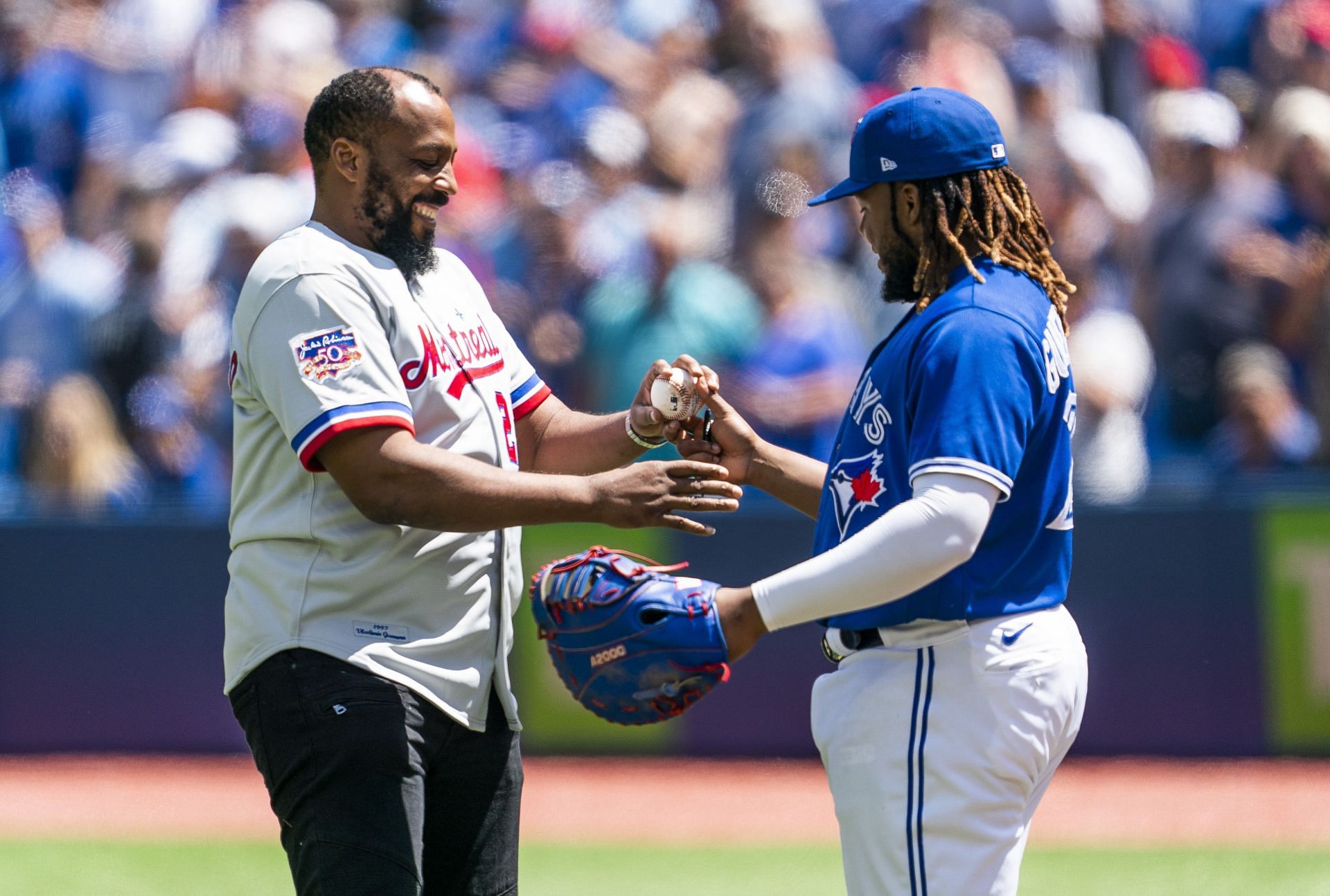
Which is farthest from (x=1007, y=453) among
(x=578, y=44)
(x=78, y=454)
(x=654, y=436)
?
(x=578, y=44)

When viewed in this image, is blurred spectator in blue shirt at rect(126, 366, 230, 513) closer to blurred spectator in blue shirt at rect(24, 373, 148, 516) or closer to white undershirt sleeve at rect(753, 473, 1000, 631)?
blurred spectator in blue shirt at rect(24, 373, 148, 516)

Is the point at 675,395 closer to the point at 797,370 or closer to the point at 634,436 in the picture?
the point at 634,436

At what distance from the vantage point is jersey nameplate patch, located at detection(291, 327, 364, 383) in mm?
3225

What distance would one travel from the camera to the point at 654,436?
3988mm

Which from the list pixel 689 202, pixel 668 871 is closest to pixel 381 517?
pixel 668 871

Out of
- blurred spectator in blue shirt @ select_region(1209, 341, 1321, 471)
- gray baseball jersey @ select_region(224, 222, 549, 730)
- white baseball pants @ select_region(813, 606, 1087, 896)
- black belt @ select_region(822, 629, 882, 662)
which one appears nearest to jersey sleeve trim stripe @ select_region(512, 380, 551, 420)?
gray baseball jersey @ select_region(224, 222, 549, 730)

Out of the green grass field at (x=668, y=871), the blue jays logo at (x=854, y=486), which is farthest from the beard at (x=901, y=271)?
the green grass field at (x=668, y=871)

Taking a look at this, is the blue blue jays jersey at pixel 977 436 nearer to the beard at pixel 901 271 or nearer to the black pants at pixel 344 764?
the beard at pixel 901 271

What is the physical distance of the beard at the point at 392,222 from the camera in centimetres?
348

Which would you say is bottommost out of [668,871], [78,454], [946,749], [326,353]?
[668,871]

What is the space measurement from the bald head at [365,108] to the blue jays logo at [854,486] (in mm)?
1165

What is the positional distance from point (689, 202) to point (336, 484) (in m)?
6.43

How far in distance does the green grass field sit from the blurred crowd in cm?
227

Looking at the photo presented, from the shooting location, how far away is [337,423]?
318 cm
